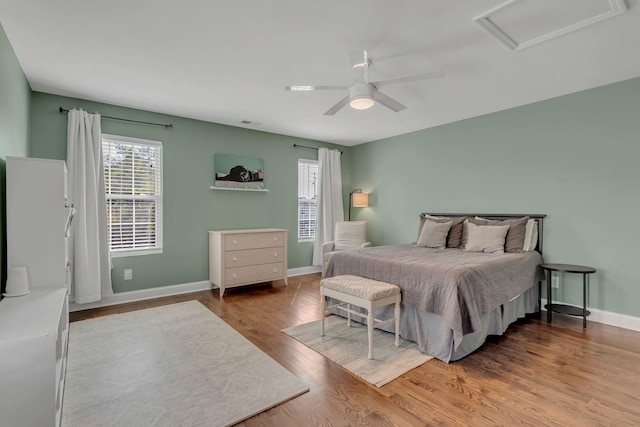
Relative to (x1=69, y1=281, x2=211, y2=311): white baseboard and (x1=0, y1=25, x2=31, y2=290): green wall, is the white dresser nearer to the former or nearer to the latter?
(x1=69, y1=281, x2=211, y2=311): white baseboard

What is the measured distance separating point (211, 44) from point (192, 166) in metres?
2.32

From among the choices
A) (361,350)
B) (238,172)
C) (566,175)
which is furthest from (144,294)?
(566,175)

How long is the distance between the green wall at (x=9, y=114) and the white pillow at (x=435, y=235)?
408 cm

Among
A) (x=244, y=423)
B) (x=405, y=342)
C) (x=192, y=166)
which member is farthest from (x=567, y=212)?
(x=192, y=166)

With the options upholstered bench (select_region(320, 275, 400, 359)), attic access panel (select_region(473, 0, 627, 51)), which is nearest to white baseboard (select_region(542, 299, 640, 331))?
upholstered bench (select_region(320, 275, 400, 359))

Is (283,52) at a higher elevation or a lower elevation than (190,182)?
higher

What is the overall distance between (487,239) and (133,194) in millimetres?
4431

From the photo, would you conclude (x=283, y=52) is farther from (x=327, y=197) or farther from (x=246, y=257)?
(x=327, y=197)

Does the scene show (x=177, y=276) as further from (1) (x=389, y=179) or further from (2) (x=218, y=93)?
(1) (x=389, y=179)

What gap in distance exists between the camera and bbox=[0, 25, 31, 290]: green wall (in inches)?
84.8

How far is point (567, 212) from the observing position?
138 inches

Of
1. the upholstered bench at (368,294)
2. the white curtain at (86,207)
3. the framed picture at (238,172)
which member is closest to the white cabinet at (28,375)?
the upholstered bench at (368,294)

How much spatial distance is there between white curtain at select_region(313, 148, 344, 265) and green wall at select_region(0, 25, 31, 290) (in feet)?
13.1

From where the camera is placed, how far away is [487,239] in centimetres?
366
